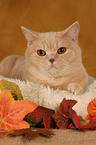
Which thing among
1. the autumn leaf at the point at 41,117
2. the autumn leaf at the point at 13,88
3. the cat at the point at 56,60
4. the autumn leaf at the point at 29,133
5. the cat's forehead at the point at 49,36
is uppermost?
the cat's forehead at the point at 49,36

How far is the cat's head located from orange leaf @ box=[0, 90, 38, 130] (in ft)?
1.72

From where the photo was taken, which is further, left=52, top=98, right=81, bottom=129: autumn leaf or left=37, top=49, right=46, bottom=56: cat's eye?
left=37, top=49, right=46, bottom=56: cat's eye

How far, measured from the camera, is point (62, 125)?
0.60 m

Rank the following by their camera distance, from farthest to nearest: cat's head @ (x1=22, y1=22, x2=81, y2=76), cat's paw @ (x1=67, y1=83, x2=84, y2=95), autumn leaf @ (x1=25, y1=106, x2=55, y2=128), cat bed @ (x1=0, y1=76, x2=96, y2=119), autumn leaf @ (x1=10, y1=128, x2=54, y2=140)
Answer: cat's head @ (x1=22, y1=22, x2=81, y2=76) → cat's paw @ (x1=67, y1=83, x2=84, y2=95) → cat bed @ (x1=0, y1=76, x2=96, y2=119) → autumn leaf @ (x1=25, y1=106, x2=55, y2=128) → autumn leaf @ (x1=10, y1=128, x2=54, y2=140)

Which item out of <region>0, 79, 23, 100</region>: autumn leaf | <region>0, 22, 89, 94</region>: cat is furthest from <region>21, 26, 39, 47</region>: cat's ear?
<region>0, 79, 23, 100</region>: autumn leaf

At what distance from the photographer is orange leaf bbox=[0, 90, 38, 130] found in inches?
21.0

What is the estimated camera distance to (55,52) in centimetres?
108

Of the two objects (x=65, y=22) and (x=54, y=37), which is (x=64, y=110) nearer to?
(x=54, y=37)

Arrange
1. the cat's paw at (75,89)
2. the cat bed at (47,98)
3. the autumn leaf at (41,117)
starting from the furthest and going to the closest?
the cat's paw at (75,89) < the cat bed at (47,98) < the autumn leaf at (41,117)

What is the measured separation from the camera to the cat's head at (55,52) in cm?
107

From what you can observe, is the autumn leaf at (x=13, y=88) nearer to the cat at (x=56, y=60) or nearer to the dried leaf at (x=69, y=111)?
the dried leaf at (x=69, y=111)

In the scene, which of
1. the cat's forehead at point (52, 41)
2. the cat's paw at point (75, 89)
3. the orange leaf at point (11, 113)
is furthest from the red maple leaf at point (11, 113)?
the cat's forehead at point (52, 41)

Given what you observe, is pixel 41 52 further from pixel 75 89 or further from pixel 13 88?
pixel 13 88

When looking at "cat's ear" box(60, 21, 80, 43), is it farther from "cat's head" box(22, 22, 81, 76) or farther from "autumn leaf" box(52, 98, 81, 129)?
"autumn leaf" box(52, 98, 81, 129)
